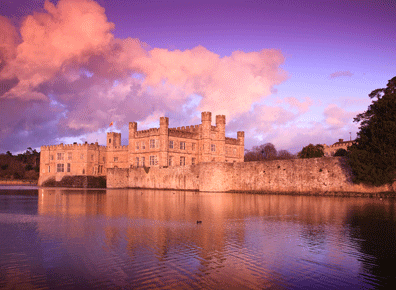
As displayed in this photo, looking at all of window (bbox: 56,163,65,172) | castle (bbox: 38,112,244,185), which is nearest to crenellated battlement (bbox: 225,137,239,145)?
castle (bbox: 38,112,244,185)

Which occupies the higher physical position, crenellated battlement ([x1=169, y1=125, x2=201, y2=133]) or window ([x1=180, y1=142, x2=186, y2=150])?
crenellated battlement ([x1=169, y1=125, x2=201, y2=133])

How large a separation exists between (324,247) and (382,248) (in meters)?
1.55

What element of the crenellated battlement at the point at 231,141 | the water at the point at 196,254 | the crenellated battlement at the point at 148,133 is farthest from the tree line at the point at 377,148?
the crenellated battlement at the point at 231,141

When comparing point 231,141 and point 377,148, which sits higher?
point 231,141

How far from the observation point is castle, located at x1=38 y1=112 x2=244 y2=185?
190 feet

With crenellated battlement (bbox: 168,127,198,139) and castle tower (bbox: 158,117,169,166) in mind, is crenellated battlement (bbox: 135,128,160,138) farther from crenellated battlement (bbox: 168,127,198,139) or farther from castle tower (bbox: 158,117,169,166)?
crenellated battlement (bbox: 168,127,198,139)

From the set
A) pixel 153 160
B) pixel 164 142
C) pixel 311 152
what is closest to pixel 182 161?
pixel 153 160

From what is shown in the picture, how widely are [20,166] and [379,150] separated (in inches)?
3830

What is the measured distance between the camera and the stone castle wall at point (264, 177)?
33469mm

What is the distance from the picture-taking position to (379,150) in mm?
29672

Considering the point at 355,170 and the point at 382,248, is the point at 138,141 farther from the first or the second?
the point at 382,248

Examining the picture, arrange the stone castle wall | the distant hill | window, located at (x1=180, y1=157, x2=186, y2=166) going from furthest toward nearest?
the distant hill, window, located at (x1=180, y1=157, x2=186, y2=166), the stone castle wall

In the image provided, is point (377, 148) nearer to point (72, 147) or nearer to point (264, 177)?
point (264, 177)

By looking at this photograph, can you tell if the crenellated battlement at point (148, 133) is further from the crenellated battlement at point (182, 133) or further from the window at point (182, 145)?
the window at point (182, 145)
